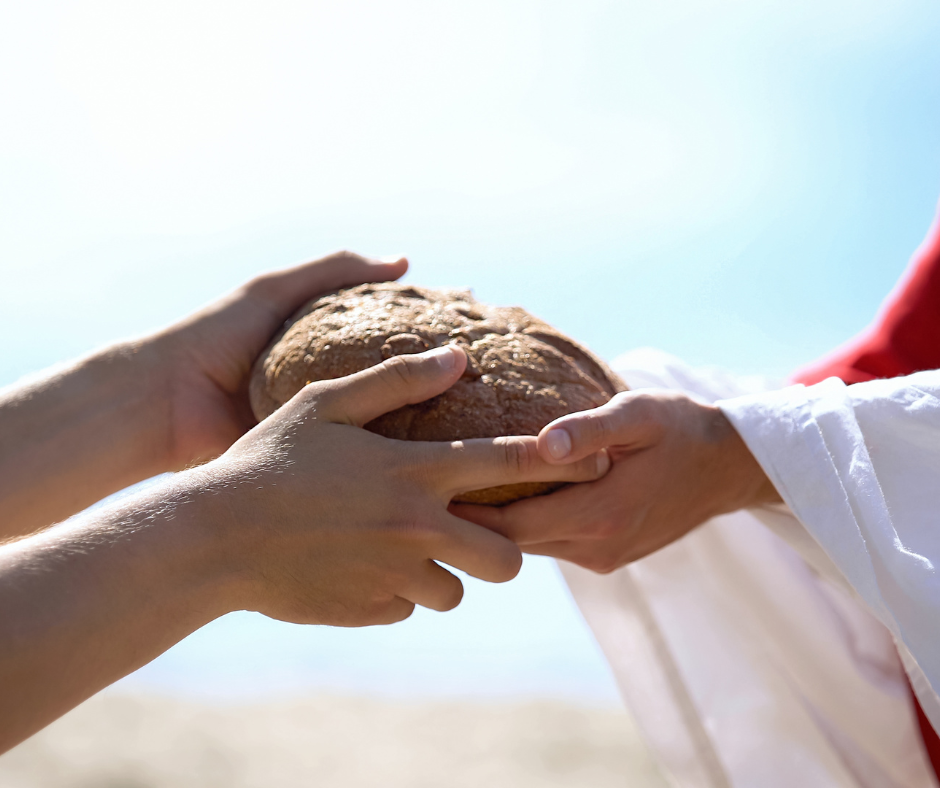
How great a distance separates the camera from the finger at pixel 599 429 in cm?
137

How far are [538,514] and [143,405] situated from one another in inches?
44.3

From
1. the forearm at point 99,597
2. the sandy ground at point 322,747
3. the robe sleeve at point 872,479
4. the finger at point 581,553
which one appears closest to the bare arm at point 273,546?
the forearm at point 99,597

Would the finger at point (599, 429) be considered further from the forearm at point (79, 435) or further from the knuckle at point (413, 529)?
the forearm at point (79, 435)

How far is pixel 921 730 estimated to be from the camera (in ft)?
6.25

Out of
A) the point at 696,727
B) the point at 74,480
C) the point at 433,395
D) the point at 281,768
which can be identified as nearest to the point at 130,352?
the point at 74,480

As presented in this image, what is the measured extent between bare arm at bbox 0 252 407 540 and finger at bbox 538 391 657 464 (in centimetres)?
89

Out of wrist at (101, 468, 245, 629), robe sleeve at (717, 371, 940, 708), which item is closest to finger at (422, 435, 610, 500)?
wrist at (101, 468, 245, 629)

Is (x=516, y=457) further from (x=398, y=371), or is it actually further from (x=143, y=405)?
(x=143, y=405)

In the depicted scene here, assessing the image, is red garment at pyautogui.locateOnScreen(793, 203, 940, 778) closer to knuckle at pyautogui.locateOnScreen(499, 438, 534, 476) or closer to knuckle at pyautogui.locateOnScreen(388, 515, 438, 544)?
knuckle at pyautogui.locateOnScreen(499, 438, 534, 476)

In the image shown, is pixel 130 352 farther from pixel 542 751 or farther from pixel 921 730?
pixel 542 751

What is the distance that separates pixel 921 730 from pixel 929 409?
40.0 inches

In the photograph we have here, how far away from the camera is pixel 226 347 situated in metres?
1.98

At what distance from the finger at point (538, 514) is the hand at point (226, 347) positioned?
81 centimetres

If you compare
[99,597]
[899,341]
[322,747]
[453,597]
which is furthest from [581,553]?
[322,747]
